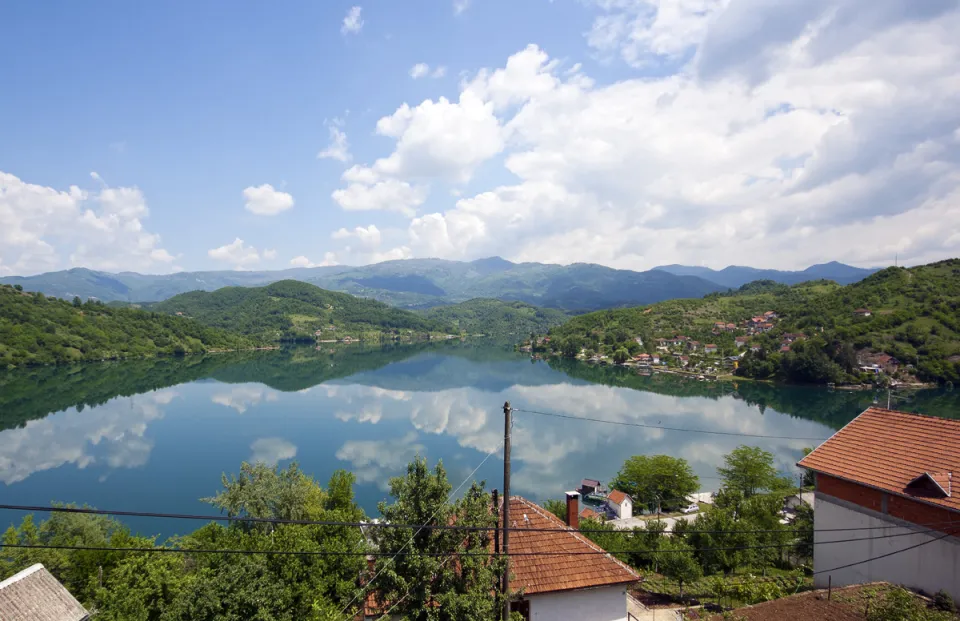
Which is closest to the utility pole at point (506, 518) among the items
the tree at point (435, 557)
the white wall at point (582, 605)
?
the tree at point (435, 557)

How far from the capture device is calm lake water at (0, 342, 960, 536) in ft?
122

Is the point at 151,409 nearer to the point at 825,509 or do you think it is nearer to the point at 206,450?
the point at 206,450

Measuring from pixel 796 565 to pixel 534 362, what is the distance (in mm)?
94136

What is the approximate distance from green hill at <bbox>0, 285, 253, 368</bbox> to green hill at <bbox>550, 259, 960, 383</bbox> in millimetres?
94446

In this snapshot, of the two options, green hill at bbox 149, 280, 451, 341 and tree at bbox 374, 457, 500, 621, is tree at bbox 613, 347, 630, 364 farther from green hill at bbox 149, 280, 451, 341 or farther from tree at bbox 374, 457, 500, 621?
tree at bbox 374, 457, 500, 621

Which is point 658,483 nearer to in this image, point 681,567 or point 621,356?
point 681,567

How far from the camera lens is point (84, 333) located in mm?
103375

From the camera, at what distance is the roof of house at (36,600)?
39.6 ft

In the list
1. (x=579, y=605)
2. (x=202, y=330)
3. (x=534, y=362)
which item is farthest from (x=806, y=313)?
(x=202, y=330)

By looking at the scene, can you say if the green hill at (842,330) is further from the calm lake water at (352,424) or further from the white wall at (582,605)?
the white wall at (582,605)

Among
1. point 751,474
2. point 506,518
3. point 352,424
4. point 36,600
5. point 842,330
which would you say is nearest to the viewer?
point 506,518

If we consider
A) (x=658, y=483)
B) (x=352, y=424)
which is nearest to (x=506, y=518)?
(x=658, y=483)

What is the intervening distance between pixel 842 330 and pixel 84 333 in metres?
147

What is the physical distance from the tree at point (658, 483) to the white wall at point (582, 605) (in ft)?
71.2
